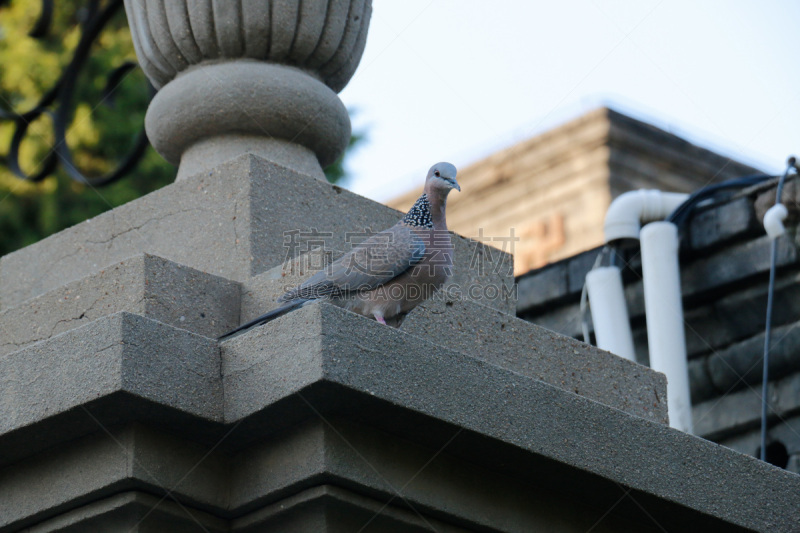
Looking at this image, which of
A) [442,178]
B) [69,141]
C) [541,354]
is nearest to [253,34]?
[442,178]

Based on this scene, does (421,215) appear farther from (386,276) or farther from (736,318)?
(736,318)

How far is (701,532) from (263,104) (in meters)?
2.47

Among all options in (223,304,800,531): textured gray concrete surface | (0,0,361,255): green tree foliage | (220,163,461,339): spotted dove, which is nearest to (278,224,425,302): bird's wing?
(220,163,461,339): spotted dove

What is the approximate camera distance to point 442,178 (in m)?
4.16

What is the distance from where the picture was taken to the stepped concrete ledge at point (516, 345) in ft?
13.6

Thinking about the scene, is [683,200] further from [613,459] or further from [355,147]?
[355,147]

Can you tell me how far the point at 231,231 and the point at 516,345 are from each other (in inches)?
46.5

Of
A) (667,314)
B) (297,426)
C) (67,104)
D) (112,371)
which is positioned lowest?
(297,426)

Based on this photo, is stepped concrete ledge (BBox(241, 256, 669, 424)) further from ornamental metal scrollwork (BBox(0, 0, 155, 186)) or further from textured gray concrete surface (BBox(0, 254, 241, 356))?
ornamental metal scrollwork (BBox(0, 0, 155, 186))

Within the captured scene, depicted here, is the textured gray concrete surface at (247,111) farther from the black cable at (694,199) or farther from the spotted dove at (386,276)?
the black cable at (694,199)

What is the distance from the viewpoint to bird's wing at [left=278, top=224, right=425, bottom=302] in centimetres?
391

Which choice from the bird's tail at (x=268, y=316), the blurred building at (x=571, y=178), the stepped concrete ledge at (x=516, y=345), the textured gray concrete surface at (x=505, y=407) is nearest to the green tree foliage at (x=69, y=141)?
the blurred building at (x=571, y=178)

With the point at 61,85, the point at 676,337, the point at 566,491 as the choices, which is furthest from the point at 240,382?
the point at 61,85

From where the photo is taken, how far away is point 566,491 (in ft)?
12.6
